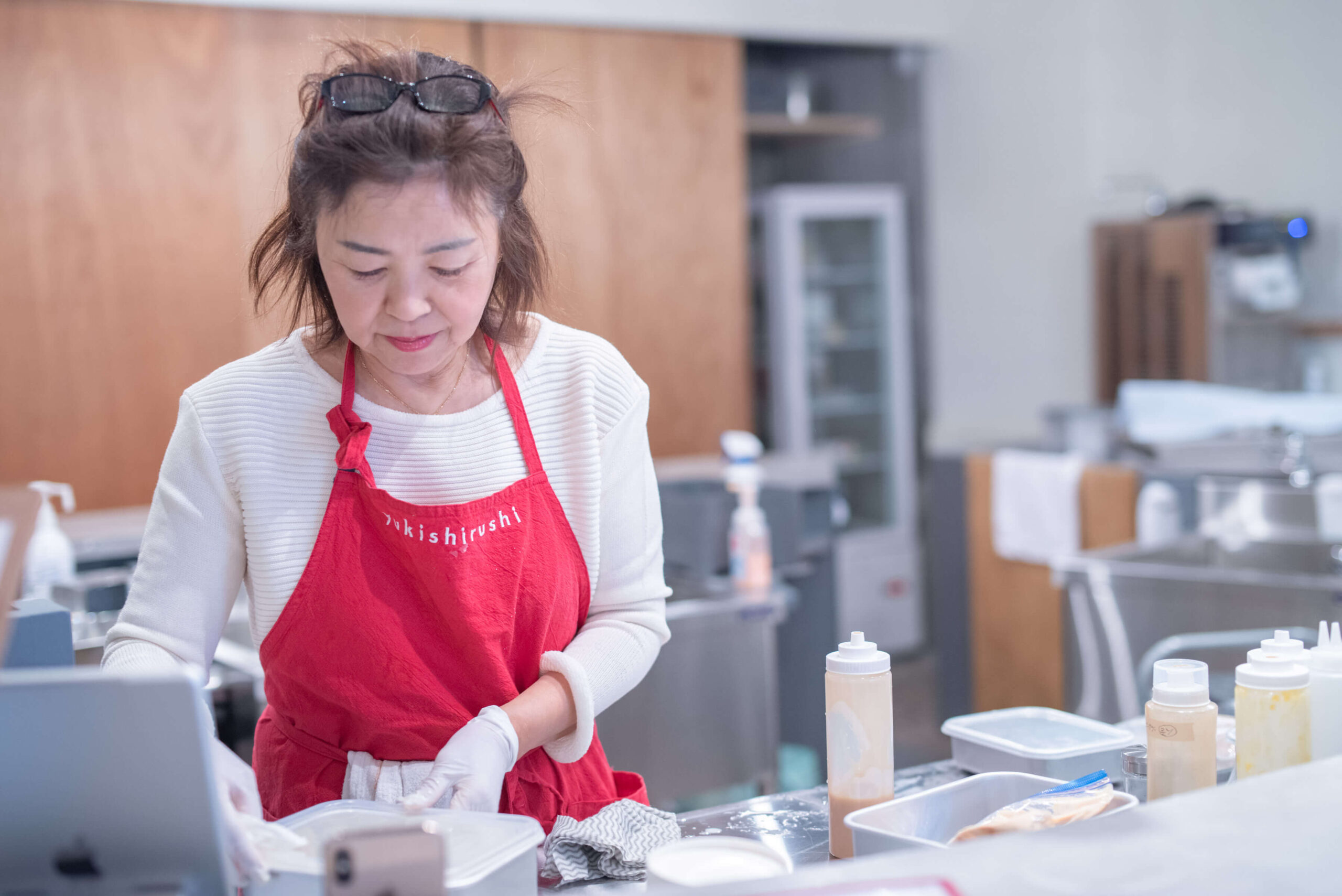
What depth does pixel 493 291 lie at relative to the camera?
1.26 m

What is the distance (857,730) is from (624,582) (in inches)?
12.5

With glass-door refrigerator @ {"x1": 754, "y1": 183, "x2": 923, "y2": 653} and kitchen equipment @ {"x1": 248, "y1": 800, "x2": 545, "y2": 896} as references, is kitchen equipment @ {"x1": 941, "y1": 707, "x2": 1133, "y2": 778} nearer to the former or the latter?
kitchen equipment @ {"x1": 248, "y1": 800, "x2": 545, "y2": 896}

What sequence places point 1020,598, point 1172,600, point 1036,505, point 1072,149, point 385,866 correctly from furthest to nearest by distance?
point 1072,149 → point 1020,598 → point 1036,505 → point 1172,600 → point 385,866

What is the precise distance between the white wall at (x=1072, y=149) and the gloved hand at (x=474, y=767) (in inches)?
150

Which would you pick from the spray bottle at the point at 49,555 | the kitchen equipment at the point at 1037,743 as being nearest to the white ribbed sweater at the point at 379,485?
the kitchen equipment at the point at 1037,743

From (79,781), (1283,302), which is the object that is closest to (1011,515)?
(1283,302)

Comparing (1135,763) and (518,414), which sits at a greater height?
(518,414)

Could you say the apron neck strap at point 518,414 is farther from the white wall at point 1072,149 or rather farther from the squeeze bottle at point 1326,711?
the white wall at point 1072,149

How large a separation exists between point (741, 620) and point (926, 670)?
2.67m

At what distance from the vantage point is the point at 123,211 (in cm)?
372

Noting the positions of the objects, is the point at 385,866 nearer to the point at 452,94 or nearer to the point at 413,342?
the point at 413,342

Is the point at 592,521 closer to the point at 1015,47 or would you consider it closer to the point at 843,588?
the point at 843,588

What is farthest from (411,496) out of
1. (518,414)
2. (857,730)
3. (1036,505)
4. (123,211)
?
(123,211)

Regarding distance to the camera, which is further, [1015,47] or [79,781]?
[1015,47]
